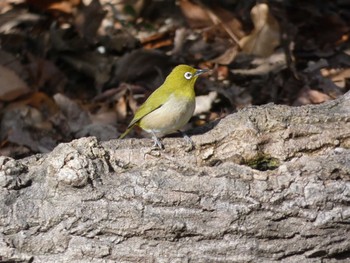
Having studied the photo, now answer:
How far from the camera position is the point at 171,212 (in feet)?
11.5

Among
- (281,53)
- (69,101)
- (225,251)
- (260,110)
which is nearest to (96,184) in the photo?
(225,251)

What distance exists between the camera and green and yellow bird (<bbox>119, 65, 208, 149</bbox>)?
4.77m

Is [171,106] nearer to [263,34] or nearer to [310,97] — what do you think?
[310,97]

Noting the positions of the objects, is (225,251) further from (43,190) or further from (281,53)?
(281,53)

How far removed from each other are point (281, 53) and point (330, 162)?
3.49 meters

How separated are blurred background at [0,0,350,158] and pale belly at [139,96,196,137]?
1.40 meters

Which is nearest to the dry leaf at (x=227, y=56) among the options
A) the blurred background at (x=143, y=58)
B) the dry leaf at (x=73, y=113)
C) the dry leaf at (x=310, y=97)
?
the blurred background at (x=143, y=58)

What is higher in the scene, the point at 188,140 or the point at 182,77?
the point at 188,140

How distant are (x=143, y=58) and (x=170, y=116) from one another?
248 cm

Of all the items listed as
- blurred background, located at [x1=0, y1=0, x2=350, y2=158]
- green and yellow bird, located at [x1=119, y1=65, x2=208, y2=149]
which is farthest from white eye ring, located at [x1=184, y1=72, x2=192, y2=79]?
blurred background, located at [x1=0, y1=0, x2=350, y2=158]

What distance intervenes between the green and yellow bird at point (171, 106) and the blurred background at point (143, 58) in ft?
4.30

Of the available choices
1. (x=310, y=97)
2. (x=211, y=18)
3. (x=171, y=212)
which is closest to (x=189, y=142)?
(x=171, y=212)

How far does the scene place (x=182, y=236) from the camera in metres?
3.54

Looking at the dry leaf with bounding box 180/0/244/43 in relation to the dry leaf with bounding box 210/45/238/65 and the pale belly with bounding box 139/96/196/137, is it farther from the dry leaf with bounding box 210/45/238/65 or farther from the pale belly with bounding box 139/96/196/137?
the pale belly with bounding box 139/96/196/137
